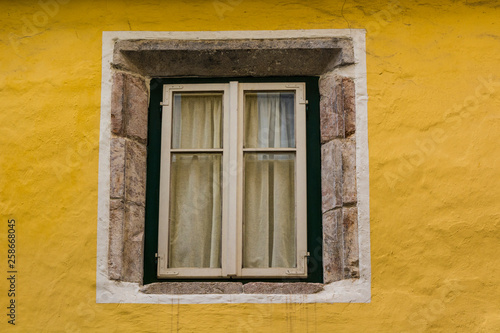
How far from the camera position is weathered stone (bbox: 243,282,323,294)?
14.6ft

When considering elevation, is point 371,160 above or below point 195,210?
above

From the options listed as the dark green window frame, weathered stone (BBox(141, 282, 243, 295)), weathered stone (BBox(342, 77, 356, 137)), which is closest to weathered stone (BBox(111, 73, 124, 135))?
the dark green window frame

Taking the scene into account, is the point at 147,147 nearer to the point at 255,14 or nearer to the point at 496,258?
the point at 255,14

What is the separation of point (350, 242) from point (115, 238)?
129 cm

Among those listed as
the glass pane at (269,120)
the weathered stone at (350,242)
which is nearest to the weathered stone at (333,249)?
the weathered stone at (350,242)

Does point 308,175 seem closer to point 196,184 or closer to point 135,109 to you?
point 196,184

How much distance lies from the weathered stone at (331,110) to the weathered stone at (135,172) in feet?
3.48

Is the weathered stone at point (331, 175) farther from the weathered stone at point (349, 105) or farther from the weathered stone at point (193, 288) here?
the weathered stone at point (193, 288)

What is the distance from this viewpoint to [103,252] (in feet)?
14.6

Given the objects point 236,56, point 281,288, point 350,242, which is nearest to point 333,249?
point 350,242

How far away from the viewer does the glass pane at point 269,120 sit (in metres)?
4.83

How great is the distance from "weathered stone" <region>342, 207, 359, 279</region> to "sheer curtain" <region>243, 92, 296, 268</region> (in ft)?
1.14

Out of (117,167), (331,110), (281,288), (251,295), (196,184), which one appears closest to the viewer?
(251,295)

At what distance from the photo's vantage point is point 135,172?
15.3 ft
